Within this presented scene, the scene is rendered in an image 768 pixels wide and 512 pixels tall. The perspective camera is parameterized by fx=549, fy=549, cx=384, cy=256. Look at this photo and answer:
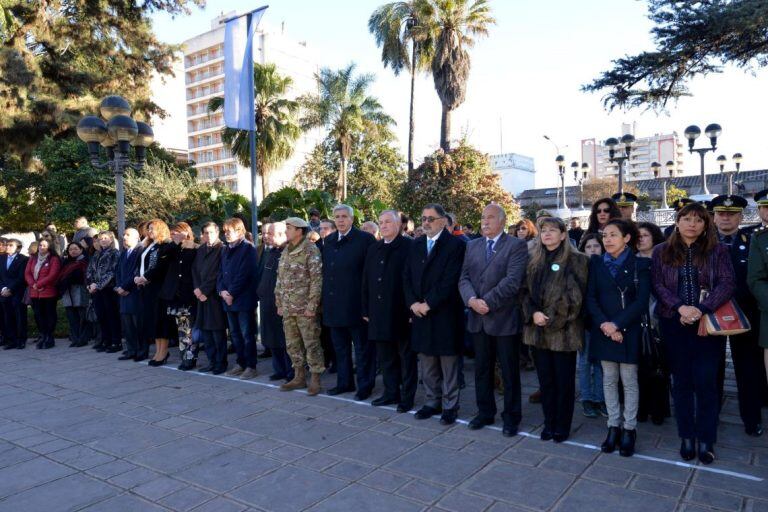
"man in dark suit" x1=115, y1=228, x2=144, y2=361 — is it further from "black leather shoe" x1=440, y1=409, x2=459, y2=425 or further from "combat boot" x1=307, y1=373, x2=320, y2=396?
"black leather shoe" x1=440, y1=409, x2=459, y2=425

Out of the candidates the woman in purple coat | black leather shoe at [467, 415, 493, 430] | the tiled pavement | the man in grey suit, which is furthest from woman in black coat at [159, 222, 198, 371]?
the woman in purple coat

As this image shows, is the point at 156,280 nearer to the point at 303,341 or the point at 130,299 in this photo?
the point at 130,299

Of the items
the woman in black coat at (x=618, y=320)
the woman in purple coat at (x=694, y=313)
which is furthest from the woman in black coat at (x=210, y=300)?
the woman in purple coat at (x=694, y=313)

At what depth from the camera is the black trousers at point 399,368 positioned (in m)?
5.50

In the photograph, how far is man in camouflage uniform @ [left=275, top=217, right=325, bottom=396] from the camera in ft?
20.3

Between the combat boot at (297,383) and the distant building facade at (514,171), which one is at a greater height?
the distant building facade at (514,171)

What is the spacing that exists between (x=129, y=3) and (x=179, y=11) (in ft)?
5.72

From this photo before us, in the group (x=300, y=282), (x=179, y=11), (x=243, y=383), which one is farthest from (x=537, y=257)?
(x=179, y=11)

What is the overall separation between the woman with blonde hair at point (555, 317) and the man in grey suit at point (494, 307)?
145 millimetres

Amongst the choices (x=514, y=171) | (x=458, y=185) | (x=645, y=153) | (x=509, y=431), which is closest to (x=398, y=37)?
(x=458, y=185)

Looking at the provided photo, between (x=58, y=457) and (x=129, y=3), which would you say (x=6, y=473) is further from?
(x=129, y=3)

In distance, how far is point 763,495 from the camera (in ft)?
11.2

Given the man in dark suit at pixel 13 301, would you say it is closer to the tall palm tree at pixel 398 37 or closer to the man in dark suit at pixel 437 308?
the man in dark suit at pixel 437 308

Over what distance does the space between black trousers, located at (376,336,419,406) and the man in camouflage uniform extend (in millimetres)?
892
